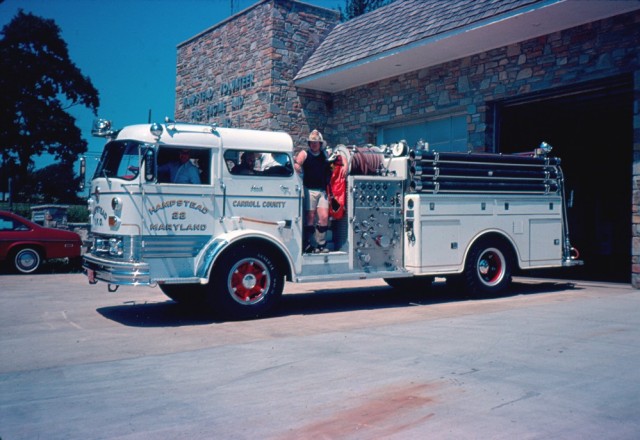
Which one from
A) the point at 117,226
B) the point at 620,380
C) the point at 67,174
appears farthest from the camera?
the point at 67,174

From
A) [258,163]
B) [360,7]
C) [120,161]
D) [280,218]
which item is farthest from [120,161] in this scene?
[360,7]

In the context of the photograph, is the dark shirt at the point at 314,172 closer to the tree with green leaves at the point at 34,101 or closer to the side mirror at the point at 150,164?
the side mirror at the point at 150,164

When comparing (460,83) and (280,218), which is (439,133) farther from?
(280,218)

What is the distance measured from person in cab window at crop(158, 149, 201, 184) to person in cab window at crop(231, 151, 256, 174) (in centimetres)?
59

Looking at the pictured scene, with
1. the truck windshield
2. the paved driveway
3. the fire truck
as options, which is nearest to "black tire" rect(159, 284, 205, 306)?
the fire truck

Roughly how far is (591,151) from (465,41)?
9967 mm

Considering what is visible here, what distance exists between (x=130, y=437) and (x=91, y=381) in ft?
5.14

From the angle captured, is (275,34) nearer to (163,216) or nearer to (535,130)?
(535,130)

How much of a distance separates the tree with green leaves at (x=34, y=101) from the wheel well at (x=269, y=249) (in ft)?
120

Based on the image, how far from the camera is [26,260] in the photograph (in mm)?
15680

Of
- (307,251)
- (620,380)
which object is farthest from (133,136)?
(620,380)

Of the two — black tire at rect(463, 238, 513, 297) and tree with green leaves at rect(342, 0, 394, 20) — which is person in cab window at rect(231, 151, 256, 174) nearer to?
black tire at rect(463, 238, 513, 297)

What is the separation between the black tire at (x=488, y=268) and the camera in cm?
1040

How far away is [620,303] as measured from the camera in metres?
Answer: 9.67
